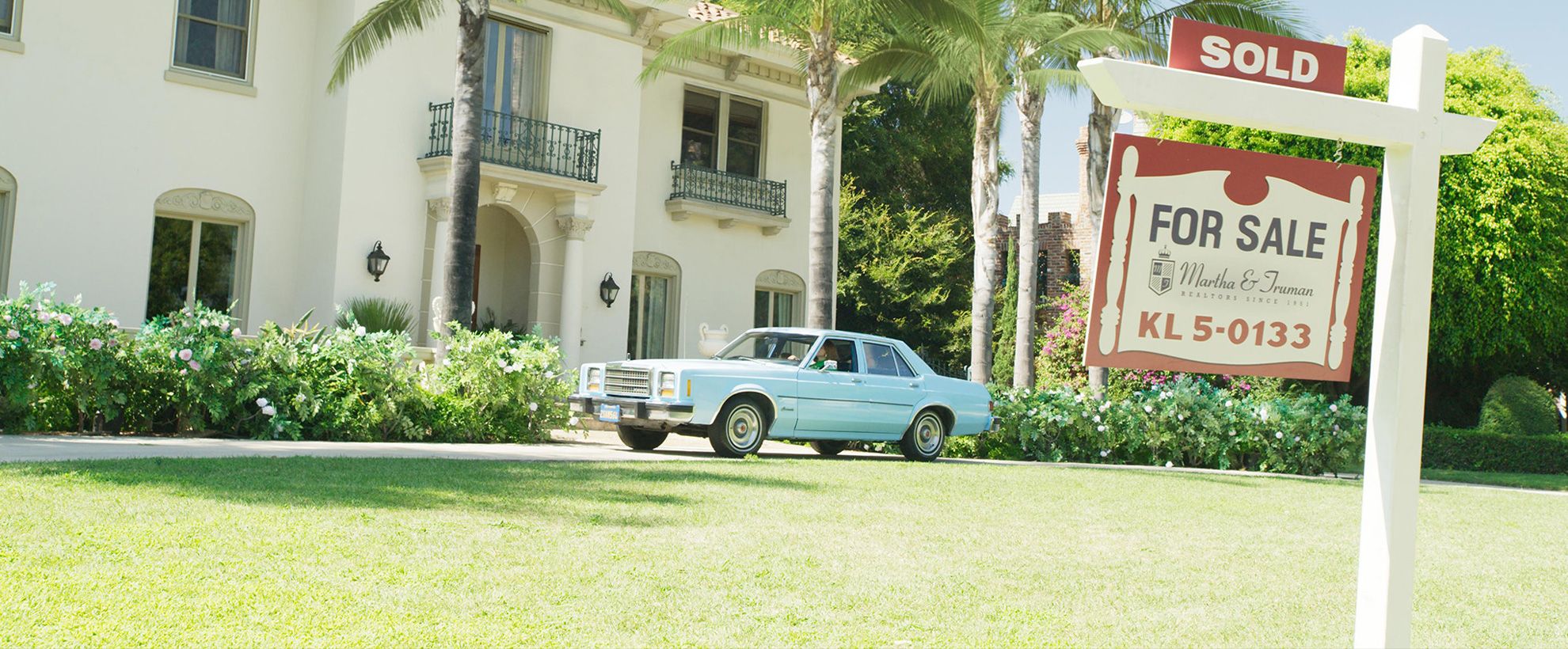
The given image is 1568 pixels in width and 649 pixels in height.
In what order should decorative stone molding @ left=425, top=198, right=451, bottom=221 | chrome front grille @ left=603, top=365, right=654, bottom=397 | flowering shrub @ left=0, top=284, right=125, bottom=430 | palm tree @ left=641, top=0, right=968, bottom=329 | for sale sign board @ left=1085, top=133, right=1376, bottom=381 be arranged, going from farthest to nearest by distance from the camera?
decorative stone molding @ left=425, top=198, right=451, bottom=221 → palm tree @ left=641, top=0, right=968, bottom=329 → chrome front grille @ left=603, top=365, right=654, bottom=397 → flowering shrub @ left=0, top=284, right=125, bottom=430 → for sale sign board @ left=1085, top=133, right=1376, bottom=381

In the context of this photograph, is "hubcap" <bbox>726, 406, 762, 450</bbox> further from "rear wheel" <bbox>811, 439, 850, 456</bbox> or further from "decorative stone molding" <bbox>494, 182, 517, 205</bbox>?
"decorative stone molding" <bbox>494, 182, 517, 205</bbox>

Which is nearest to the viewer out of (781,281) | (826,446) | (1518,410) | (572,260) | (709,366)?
(709,366)

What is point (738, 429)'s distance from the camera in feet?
46.7

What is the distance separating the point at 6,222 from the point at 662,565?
48.1ft

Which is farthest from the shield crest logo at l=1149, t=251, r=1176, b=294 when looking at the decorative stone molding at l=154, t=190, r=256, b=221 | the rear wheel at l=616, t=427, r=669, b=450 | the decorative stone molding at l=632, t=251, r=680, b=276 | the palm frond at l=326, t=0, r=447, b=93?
the decorative stone molding at l=632, t=251, r=680, b=276

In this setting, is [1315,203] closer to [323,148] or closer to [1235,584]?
[1235,584]

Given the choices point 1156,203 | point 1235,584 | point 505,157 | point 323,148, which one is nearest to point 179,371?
point 323,148

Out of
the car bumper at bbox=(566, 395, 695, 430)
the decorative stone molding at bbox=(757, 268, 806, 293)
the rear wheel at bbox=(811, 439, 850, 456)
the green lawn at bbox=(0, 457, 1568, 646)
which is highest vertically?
the decorative stone molding at bbox=(757, 268, 806, 293)

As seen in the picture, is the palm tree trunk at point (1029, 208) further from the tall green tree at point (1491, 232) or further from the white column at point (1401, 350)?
the white column at point (1401, 350)

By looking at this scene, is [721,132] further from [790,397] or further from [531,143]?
[790,397]

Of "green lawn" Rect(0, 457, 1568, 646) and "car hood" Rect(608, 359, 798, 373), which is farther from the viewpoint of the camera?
"car hood" Rect(608, 359, 798, 373)

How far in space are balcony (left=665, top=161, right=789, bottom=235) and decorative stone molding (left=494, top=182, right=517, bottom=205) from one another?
3827 mm

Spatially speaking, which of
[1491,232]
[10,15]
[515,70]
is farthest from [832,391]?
[1491,232]

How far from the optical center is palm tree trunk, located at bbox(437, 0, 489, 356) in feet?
51.8
